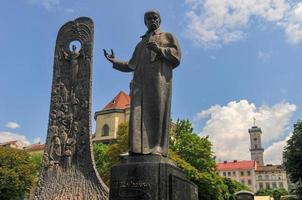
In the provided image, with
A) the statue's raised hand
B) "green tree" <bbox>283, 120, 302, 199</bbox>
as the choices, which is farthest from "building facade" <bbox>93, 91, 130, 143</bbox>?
the statue's raised hand

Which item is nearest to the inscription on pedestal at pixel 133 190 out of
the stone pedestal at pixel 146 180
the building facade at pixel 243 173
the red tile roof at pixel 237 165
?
the stone pedestal at pixel 146 180

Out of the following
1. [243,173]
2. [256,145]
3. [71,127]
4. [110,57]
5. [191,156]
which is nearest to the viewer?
[110,57]

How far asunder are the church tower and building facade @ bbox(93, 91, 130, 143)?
3654 inches

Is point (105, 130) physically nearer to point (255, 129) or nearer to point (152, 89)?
point (152, 89)

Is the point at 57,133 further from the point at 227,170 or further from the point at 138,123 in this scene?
the point at 227,170

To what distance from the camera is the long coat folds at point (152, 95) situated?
5695mm

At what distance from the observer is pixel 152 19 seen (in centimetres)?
631

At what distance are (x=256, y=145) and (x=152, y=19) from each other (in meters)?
146

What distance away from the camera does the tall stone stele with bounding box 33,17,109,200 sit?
2122cm

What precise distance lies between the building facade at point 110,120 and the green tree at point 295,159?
34152mm

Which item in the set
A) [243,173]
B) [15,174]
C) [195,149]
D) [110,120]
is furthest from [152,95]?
[243,173]

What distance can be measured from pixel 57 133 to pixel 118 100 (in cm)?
3935

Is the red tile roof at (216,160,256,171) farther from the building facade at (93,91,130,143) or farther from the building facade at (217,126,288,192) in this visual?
the building facade at (93,91,130,143)

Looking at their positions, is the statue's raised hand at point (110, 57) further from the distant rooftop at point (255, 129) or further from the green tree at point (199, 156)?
the distant rooftop at point (255, 129)
